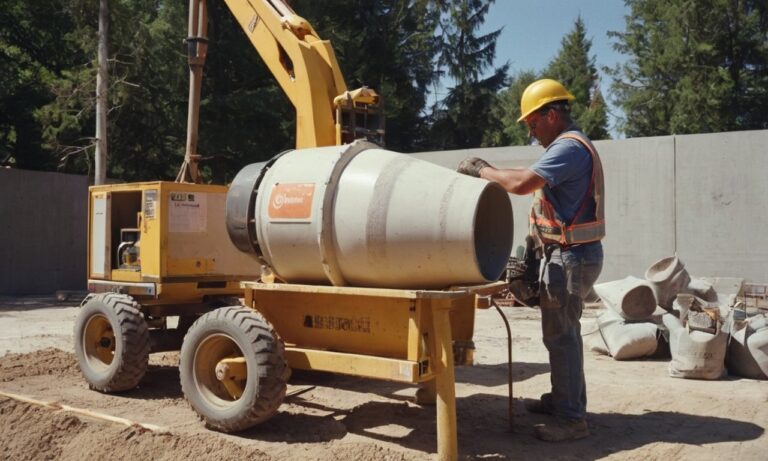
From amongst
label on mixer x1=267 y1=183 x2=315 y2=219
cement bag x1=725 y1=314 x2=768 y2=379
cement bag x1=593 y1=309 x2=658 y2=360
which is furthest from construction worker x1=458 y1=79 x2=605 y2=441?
cement bag x1=593 y1=309 x2=658 y2=360

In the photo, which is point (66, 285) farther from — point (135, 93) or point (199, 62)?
point (199, 62)

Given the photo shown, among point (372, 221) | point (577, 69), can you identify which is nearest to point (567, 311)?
point (372, 221)

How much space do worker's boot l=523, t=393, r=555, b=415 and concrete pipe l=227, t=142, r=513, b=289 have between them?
1277mm

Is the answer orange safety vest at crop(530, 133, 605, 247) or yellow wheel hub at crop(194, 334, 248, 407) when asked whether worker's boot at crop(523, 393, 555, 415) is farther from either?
yellow wheel hub at crop(194, 334, 248, 407)

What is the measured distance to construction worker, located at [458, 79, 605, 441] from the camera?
15.8 ft

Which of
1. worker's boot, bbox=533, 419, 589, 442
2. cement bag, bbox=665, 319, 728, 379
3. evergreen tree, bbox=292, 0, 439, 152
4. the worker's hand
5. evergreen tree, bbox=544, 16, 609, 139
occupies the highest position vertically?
evergreen tree, bbox=544, 16, 609, 139

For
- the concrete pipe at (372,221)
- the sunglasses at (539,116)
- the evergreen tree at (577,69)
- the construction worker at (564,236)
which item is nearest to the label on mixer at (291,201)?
the concrete pipe at (372,221)

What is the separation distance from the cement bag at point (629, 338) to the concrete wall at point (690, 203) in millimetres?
6243

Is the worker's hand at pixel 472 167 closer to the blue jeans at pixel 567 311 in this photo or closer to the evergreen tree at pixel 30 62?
the blue jeans at pixel 567 311

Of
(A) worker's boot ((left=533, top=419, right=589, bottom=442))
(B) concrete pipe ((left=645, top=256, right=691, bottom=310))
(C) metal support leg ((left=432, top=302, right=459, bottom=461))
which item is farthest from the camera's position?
(B) concrete pipe ((left=645, top=256, right=691, bottom=310))

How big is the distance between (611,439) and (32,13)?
22.3 m

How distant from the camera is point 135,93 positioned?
1902 cm

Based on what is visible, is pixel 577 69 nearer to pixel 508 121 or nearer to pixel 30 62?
pixel 508 121

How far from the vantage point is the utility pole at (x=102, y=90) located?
16812 mm
